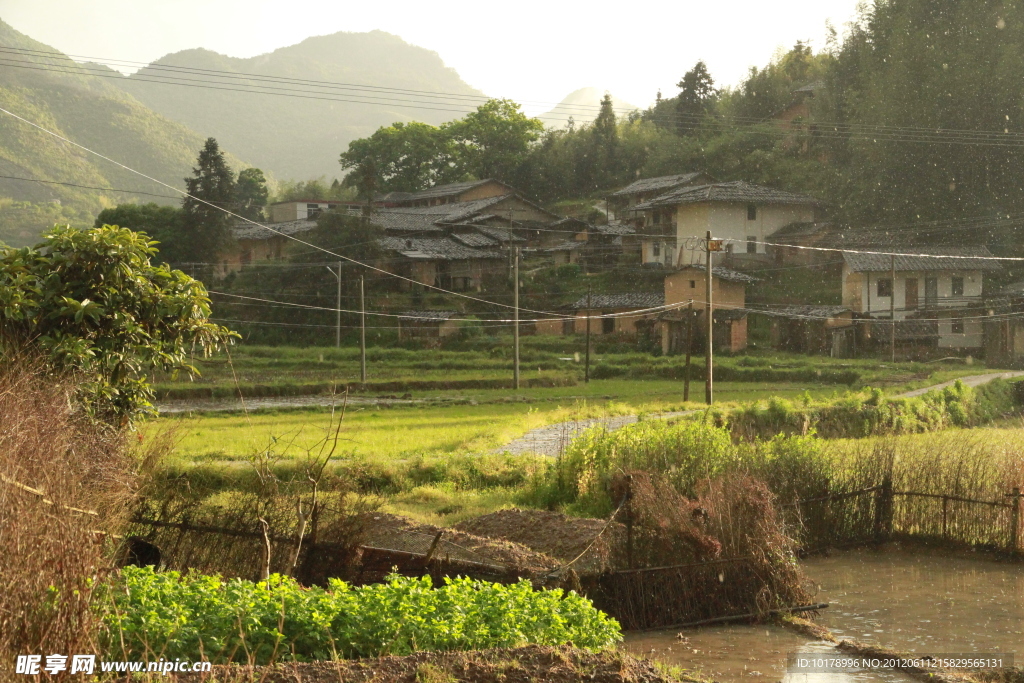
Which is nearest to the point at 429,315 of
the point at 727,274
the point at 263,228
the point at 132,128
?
the point at 263,228

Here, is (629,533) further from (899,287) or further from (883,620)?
(899,287)

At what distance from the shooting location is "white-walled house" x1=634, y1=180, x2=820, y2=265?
51688 mm

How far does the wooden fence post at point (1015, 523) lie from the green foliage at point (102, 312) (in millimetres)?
11236

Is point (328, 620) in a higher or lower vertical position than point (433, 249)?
lower

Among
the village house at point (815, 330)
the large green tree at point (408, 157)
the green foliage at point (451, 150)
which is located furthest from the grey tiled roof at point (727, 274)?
the large green tree at point (408, 157)

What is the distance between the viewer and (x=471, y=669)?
6.11 metres

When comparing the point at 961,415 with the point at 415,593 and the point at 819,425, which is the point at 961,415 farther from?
the point at 415,593

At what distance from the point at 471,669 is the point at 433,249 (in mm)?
47029

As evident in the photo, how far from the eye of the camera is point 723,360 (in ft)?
141

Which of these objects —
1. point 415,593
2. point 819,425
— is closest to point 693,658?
point 415,593

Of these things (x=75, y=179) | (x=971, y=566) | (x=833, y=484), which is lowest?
(x=971, y=566)

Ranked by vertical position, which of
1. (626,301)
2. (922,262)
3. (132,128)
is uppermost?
(132,128)

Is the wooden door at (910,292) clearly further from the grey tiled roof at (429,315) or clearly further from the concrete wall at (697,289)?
the grey tiled roof at (429,315)

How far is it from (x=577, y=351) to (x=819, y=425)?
23.2m
